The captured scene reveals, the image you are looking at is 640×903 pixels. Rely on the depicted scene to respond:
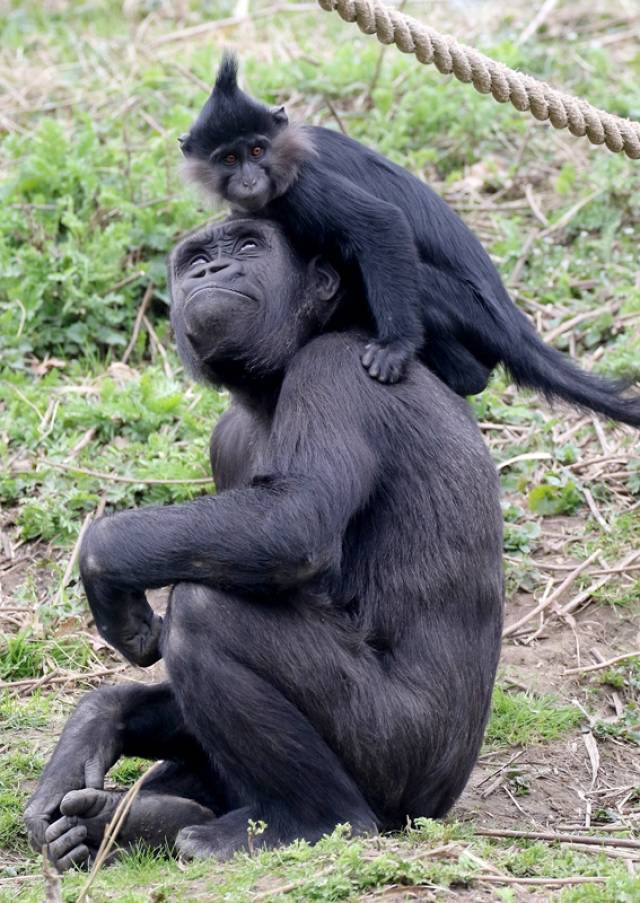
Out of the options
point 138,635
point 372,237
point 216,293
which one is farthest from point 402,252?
point 138,635

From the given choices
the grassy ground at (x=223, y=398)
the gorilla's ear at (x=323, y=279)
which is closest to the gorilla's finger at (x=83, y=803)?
the grassy ground at (x=223, y=398)

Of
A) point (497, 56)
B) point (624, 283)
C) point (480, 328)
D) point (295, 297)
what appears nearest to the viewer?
point (295, 297)

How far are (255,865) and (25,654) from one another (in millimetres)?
2620

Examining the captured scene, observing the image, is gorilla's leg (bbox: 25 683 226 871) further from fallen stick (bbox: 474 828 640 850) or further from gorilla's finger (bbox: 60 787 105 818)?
fallen stick (bbox: 474 828 640 850)

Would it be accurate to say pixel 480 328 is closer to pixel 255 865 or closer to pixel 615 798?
pixel 615 798

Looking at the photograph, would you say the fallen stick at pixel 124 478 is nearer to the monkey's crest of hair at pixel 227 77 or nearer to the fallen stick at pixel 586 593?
the fallen stick at pixel 586 593

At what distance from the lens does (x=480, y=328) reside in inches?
234

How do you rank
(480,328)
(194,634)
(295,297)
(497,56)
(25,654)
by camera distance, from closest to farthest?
(194,634), (295,297), (480,328), (25,654), (497,56)

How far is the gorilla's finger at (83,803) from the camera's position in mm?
5180

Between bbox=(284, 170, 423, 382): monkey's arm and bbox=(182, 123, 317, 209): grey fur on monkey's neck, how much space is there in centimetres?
4

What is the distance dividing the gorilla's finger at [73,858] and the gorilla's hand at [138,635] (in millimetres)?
702

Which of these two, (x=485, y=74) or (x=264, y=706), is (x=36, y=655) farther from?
(x=485, y=74)

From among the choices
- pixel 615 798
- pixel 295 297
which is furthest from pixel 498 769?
pixel 295 297

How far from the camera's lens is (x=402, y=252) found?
5621 millimetres
